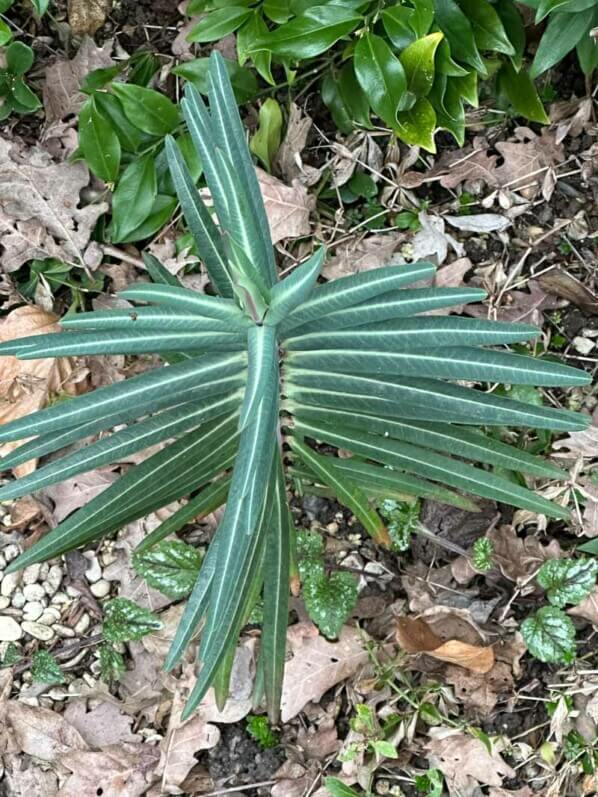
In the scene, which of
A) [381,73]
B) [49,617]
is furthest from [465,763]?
[381,73]

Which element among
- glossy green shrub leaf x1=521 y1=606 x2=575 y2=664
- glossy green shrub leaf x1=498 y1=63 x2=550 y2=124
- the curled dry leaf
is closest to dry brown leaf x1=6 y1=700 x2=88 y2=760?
the curled dry leaf

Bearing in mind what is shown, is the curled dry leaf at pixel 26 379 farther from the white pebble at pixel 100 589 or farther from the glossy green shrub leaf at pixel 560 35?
the glossy green shrub leaf at pixel 560 35

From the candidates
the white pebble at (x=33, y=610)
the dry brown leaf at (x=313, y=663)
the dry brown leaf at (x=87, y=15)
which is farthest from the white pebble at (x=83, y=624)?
the dry brown leaf at (x=87, y=15)

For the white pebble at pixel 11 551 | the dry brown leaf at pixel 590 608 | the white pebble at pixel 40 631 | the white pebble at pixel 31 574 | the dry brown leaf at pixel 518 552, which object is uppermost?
the white pebble at pixel 11 551

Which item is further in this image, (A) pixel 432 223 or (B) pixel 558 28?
(A) pixel 432 223

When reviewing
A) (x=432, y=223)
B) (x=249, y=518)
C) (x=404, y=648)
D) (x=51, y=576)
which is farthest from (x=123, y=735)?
(x=432, y=223)

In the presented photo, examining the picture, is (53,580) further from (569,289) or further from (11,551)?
(569,289)

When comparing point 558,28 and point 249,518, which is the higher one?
point 558,28

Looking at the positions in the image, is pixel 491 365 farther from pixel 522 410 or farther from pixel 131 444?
pixel 131 444
